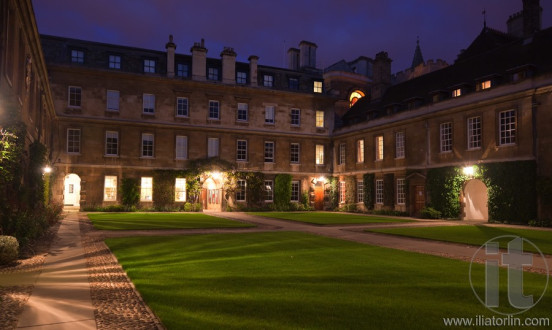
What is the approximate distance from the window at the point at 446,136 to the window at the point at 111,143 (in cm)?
2294

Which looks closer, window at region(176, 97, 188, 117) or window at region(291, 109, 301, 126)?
window at region(176, 97, 188, 117)

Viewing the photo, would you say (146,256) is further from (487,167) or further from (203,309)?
(487,167)

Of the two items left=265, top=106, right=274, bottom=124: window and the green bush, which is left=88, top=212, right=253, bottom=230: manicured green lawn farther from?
left=265, top=106, right=274, bottom=124: window

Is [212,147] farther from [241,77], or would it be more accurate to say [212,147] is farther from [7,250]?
[7,250]

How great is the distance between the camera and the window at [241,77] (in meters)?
35.2

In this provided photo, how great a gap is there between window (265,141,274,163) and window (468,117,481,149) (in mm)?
16103

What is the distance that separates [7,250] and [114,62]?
25.8 meters

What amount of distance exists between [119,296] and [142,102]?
2793 centimetres

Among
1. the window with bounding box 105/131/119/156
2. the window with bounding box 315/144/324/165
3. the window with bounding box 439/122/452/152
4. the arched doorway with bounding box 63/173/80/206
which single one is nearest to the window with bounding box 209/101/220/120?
the window with bounding box 105/131/119/156

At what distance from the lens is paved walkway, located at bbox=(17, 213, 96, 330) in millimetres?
4879

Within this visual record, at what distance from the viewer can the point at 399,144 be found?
A: 29891mm

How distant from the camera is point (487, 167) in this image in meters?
23.0

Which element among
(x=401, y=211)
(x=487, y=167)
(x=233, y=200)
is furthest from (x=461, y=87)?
(x=233, y=200)

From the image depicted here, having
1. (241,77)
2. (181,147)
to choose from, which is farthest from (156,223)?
(241,77)
